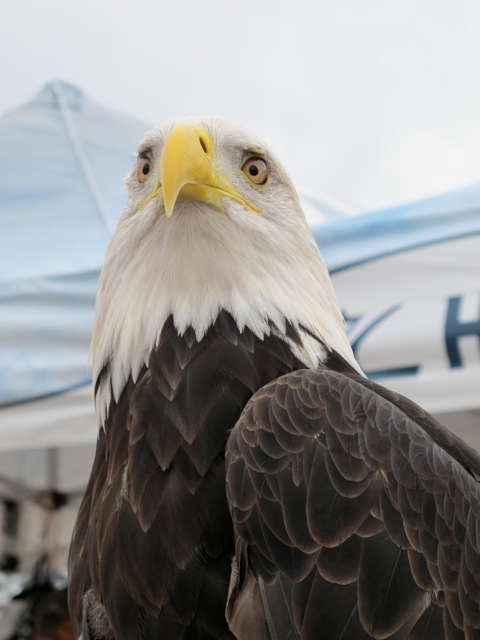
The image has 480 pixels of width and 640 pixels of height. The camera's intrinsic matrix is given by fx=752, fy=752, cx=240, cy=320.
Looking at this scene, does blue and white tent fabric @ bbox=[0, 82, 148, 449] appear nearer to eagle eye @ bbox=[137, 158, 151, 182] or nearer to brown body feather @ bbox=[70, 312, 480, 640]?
eagle eye @ bbox=[137, 158, 151, 182]

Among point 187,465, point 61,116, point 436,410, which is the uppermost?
point 61,116

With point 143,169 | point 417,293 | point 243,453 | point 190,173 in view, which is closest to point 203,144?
point 190,173

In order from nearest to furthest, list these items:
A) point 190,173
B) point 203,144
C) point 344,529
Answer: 1. point 344,529
2. point 190,173
3. point 203,144

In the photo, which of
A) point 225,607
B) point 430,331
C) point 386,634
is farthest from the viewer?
point 430,331

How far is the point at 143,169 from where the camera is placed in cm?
237

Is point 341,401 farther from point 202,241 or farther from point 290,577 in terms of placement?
point 202,241

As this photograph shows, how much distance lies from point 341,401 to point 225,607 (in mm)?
532

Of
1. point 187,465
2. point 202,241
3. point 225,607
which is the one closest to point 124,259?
point 202,241

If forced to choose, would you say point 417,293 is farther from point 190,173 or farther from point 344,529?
point 344,529

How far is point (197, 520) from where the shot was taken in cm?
175

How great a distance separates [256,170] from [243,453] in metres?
1.01

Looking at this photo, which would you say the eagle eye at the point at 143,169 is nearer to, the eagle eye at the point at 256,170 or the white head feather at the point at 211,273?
the white head feather at the point at 211,273

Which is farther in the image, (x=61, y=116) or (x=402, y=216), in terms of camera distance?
(x=61, y=116)

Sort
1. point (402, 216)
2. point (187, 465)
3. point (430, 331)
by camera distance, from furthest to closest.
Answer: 1. point (402, 216)
2. point (430, 331)
3. point (187, 465)
